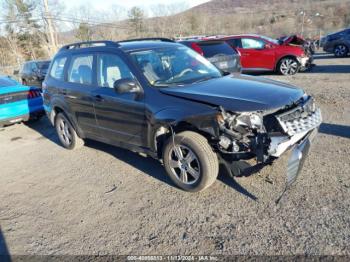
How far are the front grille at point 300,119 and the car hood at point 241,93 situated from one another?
0.39 feet

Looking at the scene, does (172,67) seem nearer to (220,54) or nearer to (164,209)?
(164,209)

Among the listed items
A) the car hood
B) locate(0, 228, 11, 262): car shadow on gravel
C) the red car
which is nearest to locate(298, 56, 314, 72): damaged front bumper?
the red car

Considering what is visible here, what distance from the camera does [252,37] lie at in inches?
483

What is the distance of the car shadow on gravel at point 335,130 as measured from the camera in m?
5.21

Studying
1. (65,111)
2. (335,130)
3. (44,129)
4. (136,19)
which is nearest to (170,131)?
(65,111)

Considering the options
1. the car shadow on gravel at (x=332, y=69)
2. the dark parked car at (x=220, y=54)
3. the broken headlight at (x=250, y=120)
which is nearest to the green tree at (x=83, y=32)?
the dark parked car at (x=220, y=54)

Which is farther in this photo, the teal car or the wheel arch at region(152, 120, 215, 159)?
the teal car

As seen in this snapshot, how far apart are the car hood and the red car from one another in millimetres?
8365

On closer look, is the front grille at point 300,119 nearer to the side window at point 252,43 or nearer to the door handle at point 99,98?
the door handle at point 99,98

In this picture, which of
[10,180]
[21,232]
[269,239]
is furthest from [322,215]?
[10,180]

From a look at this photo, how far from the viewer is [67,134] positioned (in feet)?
19.1

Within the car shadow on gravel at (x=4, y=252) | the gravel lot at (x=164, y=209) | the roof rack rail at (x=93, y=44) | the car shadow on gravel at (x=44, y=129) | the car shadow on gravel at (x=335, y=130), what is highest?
the roof rack rail at (x=93, y=44)

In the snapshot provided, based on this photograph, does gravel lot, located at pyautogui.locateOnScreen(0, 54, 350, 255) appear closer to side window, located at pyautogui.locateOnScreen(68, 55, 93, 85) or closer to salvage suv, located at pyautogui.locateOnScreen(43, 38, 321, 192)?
salvage suv, located at pyautogui.locateOnScreen(43, 38, 321, 192)

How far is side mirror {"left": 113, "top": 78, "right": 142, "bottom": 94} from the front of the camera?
3.85m
